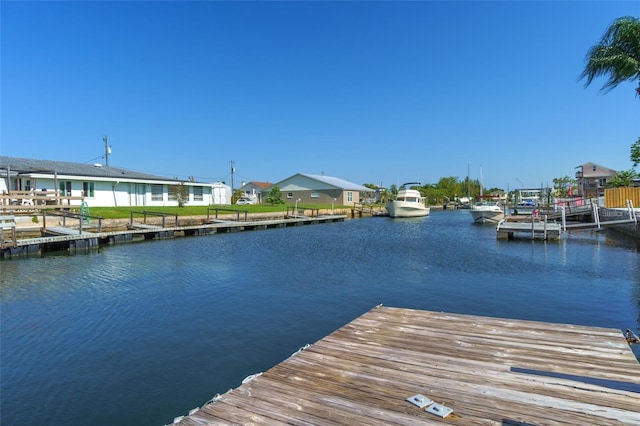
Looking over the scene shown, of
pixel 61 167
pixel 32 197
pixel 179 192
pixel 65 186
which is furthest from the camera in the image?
pixel 179 192

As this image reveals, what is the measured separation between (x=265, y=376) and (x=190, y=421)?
1.09 m

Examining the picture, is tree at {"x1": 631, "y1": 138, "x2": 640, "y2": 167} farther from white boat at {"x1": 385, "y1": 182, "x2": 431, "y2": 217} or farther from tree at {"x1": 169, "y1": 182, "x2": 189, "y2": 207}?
tree at {"x1": 169, "y1": 182, "x2": 189, "y2": 207}

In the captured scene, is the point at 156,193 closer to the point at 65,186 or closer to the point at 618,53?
the point at 65,186

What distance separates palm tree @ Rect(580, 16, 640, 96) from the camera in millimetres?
13086

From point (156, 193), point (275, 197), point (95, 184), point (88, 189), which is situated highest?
point (95, 184)

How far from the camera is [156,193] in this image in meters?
42.2

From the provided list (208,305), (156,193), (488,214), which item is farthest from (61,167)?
(488,214)

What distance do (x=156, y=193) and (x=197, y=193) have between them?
18.0 feet

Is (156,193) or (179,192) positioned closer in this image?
(156,193)

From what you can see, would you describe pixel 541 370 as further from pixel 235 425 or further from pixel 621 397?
pixel 235 425

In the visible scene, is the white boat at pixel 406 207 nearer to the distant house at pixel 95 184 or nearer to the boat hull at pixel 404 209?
the boat hull at pixel 404 209

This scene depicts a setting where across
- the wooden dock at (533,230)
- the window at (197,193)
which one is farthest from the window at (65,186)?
the wooden dock at (533,230)

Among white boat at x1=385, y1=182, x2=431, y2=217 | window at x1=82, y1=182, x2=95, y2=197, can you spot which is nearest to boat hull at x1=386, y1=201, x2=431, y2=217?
white boat at x1=385, y1=182, x2=431, y2=217

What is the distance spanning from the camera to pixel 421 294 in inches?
462
